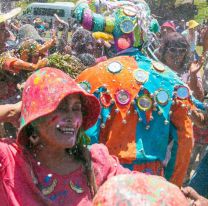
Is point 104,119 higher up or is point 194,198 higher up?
point 194,198

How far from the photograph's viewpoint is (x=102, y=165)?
2.81 meters

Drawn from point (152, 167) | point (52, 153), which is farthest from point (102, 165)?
point (152, 167)

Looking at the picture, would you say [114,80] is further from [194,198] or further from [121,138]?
[194,198]

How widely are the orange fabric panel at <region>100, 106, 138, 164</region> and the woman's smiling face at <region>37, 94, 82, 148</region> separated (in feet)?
2.95

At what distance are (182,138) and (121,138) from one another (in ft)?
1.35

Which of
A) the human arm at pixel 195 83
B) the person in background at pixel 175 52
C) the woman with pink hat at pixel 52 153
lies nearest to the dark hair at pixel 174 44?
the person in background at pixel 175 52

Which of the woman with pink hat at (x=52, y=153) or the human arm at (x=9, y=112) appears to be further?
the human arm at (x=9, y=112)

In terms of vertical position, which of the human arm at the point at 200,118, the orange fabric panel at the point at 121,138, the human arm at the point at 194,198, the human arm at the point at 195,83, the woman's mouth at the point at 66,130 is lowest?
the human arm at the point at 195,83

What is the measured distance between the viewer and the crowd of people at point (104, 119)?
264 cm

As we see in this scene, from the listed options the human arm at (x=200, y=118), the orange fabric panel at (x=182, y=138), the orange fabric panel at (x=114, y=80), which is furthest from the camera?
the human arm at (x=200, y=118)

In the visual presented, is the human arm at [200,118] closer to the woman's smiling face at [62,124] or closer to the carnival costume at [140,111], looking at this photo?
the carnival costume at [140,111]

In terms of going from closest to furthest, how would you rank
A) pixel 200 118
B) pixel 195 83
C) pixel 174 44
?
pixel 200 118 < pixel 174 44 < pixel 195 83

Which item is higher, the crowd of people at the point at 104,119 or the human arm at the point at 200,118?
the crowd of people at the point at 104,119

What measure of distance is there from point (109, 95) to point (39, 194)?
1.12 m
